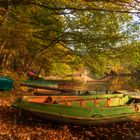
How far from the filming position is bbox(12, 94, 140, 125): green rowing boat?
1479 centimetres

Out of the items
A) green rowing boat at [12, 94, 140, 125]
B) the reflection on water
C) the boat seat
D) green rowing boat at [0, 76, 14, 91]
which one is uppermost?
green rowing boat at [0, 76, 14, 91]

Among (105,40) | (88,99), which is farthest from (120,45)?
(88,99)

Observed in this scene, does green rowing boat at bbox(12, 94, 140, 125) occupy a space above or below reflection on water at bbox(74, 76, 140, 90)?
above

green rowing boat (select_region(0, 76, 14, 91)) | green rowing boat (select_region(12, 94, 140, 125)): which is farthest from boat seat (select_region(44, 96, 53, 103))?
green rowing boat (select_region(0, 76, 14, 91))

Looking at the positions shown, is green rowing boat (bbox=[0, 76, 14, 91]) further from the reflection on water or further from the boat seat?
the reflection on water

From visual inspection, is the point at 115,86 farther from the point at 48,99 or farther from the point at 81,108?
the point at 81,108

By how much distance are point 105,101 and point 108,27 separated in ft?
20.5

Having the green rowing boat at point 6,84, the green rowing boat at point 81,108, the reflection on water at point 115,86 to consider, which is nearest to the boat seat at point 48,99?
the green rowing boat at point 81,108

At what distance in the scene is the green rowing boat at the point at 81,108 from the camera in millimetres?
14789

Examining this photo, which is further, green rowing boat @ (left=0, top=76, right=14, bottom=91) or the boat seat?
green rowing boat @ (left=0, top=76, right=14, bottom=91)

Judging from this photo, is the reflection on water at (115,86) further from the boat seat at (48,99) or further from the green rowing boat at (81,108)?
the boat seat at (48,99)


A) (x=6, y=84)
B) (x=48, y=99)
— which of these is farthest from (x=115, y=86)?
(x=48, y=99)

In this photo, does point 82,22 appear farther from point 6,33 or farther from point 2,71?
point 2,71

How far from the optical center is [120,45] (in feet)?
77.0
